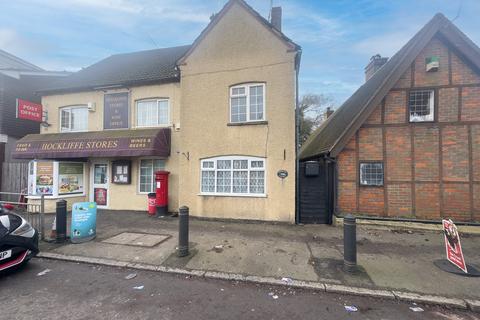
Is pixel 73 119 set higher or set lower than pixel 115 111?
lower

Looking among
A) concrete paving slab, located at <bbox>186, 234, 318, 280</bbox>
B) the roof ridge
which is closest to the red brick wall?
concrete paving slab, located at <bbox>186, 234, 318, 280</bbox>

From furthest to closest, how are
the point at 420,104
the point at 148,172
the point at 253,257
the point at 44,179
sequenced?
1. the point at 148,172
2. the point at 44,179
3. the point at 420,104
4. the point at 253,257

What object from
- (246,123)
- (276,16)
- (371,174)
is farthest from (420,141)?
(276,16)

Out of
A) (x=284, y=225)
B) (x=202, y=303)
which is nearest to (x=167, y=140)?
(x=284, y=225)

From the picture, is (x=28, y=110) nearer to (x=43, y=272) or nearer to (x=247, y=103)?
(x=43, y=272)

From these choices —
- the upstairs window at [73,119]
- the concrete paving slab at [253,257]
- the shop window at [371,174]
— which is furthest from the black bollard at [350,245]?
the upstairs window at [73,119]

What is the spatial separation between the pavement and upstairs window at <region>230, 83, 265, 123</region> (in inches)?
160

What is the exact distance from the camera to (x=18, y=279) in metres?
4.46

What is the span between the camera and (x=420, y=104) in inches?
323

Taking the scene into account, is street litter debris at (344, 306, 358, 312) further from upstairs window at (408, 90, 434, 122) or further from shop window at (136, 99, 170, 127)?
shop window at (136, 99, 170, 127)

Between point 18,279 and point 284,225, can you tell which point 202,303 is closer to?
point 18,279

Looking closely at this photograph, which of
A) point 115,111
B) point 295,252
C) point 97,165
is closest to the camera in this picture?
point 295,252

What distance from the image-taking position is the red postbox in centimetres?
964

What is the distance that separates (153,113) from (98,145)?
2652 millimetres
